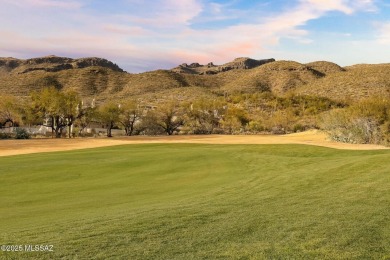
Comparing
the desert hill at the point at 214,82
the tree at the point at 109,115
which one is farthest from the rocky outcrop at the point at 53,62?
the tree at the point at 109,115

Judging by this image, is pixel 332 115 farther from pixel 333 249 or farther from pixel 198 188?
pixel 333 249

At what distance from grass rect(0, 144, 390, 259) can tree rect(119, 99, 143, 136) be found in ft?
116

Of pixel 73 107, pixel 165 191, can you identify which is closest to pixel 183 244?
pixel 165 191

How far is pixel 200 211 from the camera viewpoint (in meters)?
9.56

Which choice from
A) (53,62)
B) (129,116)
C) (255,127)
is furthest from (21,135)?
(53,62)

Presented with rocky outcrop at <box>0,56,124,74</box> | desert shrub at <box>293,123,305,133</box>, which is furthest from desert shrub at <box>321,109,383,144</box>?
rocky outcrop at <box>0,56,124,74</box>

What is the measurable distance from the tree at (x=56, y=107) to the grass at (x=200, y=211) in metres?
31.1

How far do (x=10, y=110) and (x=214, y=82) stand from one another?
78.4 m

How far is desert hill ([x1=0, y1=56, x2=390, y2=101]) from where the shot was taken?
8881cm

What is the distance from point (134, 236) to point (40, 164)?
14.7m

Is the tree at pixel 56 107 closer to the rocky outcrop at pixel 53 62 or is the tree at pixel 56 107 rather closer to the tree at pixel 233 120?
the tree at pixel 233 120

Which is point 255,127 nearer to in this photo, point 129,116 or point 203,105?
point 203,105

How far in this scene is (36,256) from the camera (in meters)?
6.40

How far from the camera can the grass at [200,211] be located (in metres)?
6.78
